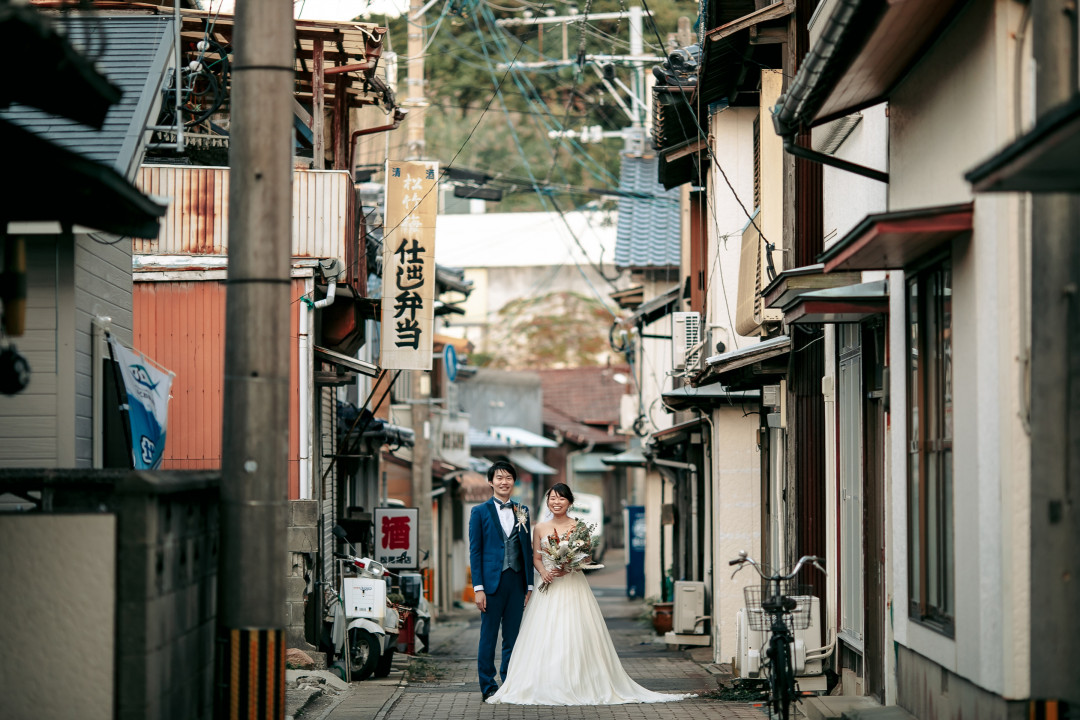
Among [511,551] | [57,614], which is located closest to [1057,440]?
[57,614]

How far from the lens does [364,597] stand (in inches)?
660

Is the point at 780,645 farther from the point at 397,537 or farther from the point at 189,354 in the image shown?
the point at 397,537

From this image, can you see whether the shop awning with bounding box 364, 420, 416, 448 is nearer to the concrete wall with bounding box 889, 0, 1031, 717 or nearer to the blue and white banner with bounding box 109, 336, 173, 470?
the blue and white banner with bounding box 109, 336, 173, 470

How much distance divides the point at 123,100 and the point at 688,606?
44.2ft

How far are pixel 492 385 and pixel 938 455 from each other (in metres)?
43.0

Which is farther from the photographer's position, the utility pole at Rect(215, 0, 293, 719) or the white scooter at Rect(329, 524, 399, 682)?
the white scooter at Rect(329, 524, 399, 682)

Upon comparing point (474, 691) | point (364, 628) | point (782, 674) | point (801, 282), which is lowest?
point (474, 691)

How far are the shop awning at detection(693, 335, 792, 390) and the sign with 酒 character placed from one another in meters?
7.10

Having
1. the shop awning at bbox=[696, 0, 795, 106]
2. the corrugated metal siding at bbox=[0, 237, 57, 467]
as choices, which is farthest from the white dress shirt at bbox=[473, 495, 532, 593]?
the shop awning at bbox=[696, 0, 795, 106]

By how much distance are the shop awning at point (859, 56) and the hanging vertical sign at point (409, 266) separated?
9.33m

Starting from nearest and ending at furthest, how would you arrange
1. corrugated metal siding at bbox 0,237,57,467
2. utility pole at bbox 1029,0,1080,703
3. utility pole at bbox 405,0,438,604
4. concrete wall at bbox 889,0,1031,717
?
utility pole at bbox 1029,0,1080,703, concrete wall at bbox 889,0,1031,717, corrugated metal siding at bbox 0,237,57,467, utility pole at bbox 405,0,438,604

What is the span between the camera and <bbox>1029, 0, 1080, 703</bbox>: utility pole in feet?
22.4

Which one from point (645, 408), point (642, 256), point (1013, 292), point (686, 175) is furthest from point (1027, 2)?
point (645, 408)

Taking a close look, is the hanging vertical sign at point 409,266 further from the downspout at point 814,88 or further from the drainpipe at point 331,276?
the downspout at point 814,88
